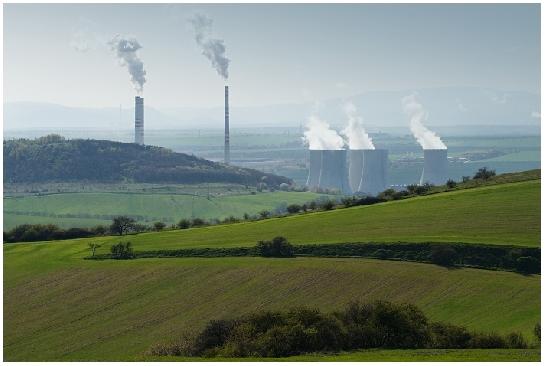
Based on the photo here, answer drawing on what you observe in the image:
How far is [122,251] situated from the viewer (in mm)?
34875

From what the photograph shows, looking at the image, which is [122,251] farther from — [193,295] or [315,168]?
[315,168]

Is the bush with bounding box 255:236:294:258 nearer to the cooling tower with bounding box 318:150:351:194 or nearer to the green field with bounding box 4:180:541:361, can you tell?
the green field with bounding box 4:180:541:361

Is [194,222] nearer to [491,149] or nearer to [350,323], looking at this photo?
[350,323]

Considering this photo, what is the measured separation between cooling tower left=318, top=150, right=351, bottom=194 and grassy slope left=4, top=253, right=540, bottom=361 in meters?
59.9

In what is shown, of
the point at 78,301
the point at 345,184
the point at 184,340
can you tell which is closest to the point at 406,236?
the point at 78,301

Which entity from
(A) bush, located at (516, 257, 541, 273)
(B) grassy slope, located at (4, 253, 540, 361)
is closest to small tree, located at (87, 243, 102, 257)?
(B) grassy slope, located at (4, 253, 540, 361)

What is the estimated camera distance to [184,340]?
21.0 metres

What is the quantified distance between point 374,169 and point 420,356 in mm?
76027

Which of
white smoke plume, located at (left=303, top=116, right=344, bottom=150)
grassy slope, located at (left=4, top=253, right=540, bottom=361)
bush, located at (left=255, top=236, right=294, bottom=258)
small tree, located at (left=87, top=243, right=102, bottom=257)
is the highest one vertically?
white smoke plume, located at (left=303, top=116, right=344, bottom=150)

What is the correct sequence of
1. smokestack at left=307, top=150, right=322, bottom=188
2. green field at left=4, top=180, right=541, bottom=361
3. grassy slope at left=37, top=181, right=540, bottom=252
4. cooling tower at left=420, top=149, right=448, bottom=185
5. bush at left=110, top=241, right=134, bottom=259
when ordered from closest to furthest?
green field at left=4, top=180, right=541, bottom=361 < grassy slope at left=37, top=181, right=540, bottom=252 < bush at left=110, top=241, right=134, bottom=259 < cooling tower at left=420, top=149, right=448, bottom=185 < smokestack at left=307, top=150, right=322, bottom=188

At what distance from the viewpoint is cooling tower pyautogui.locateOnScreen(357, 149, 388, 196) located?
303 ft

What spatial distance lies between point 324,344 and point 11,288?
15.4 metres

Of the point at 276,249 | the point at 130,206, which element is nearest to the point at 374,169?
the point at 130,206

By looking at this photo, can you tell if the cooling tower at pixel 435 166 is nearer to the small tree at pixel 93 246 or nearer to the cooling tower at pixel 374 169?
the cooling tower at pixel 374 169
